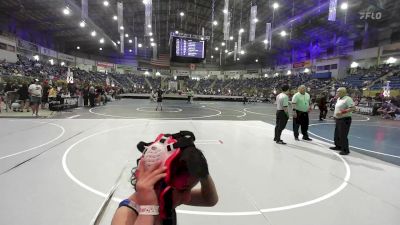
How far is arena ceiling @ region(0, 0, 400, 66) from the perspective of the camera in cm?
2438

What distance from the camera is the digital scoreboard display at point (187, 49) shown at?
65.9 ft

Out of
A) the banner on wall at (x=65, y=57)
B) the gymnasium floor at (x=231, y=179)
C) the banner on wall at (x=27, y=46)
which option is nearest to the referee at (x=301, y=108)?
the gymnasium floor at (x=231, y=179)

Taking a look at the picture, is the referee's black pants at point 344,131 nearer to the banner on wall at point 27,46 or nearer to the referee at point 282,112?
the referee at point 282,112

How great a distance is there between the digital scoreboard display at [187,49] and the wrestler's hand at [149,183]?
65.0 ft

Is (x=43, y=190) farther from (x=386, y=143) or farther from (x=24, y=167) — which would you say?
(x=386, y=143)

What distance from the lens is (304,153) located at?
6.46 meters

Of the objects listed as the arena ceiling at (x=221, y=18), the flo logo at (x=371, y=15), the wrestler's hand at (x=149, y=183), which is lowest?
the wrestler's hand at (x=149, y=183)

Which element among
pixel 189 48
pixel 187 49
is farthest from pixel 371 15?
pixel 187 49

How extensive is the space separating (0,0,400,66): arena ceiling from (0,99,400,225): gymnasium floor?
18308 millimetres

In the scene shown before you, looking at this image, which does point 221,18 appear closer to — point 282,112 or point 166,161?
point 282,112

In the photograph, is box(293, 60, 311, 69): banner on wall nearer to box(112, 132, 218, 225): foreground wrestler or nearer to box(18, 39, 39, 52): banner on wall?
box(18, 39, 39, 52): banner on wall

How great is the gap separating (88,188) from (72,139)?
12.9 feet

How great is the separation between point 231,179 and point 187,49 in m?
17.1

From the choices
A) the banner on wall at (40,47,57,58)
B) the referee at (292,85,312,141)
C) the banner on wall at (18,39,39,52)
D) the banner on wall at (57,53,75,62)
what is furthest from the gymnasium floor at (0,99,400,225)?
the banner on wall at (57,53,75,62)
